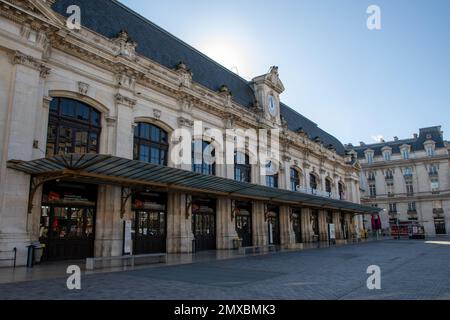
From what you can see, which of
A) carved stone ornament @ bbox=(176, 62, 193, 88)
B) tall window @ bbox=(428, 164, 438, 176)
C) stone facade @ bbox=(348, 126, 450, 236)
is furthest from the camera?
tall window @ bbox=(428, 164, 438, 176)

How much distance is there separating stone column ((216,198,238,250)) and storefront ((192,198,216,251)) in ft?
1.09

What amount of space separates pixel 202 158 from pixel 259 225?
830 cm

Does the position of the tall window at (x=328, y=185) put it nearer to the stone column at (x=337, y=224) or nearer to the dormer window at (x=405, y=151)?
the stone column at (x=337, y=224)

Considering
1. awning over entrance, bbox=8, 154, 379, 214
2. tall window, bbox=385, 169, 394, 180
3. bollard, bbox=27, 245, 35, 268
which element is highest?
tall window, bbox=385, 169, 394, 180

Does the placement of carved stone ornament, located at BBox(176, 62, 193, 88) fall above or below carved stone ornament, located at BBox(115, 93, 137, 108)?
above

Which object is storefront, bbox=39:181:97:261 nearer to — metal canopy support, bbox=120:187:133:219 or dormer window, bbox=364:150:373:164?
metal canopy support, bbox=120:187:133:219

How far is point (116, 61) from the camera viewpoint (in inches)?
778

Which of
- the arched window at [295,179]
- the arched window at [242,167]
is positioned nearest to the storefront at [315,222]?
the arched window at [295,179]

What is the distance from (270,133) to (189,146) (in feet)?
37.3

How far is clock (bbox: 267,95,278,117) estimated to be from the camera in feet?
115

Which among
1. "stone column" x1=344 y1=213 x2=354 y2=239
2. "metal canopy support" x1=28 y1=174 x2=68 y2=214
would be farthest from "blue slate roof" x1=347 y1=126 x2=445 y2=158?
"metal canopy support" x1=28 y1=174 x2=68 y2=214

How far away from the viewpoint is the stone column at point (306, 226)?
3753 centimetres

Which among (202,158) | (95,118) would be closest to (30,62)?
(95,118)
